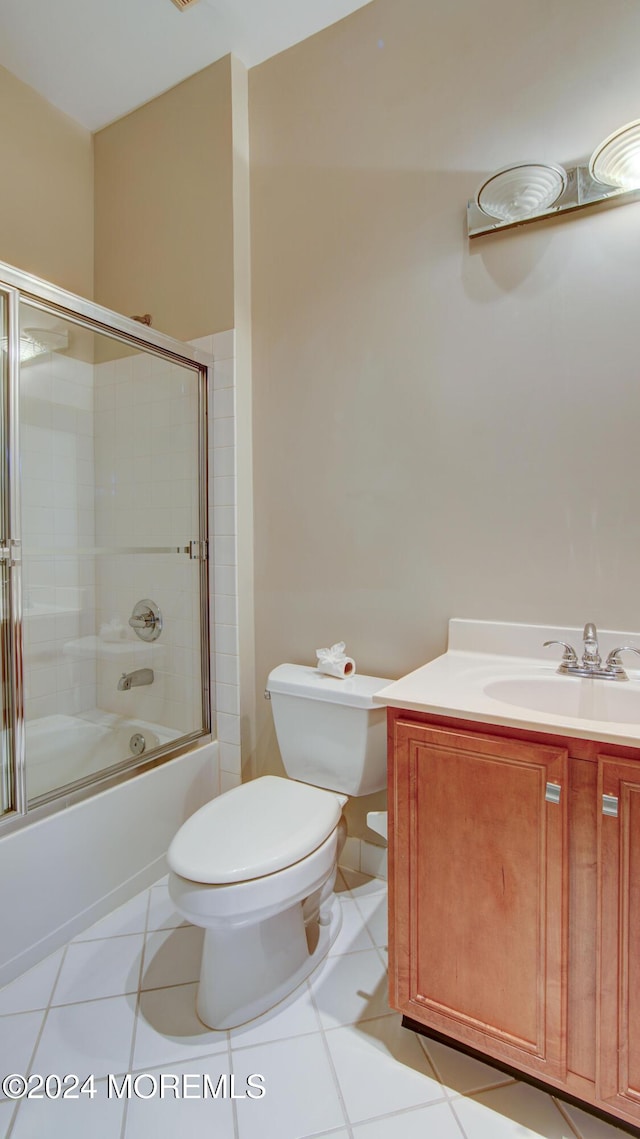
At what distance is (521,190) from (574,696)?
1.26 meters

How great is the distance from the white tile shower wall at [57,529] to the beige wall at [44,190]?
650mm

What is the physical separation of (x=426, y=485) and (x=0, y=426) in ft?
3.82

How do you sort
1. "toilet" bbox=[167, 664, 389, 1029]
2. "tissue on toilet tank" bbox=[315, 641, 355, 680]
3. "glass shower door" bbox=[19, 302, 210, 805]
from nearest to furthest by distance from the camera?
"toilet" bbox=[167, 664, 389, 1029] → "tissue on toilet tank" bbox=[315, 641, 355, 680] → "glass shower door" bbox=[19, 302, 210, 805]

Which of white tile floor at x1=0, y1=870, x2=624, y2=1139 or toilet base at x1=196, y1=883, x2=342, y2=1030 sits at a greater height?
toilet base at x1=196, y1=883, x2=342, y2=1030

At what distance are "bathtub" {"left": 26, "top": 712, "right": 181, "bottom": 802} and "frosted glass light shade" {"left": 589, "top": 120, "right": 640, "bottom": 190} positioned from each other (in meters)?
2.04

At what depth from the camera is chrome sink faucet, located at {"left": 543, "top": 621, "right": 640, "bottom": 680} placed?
4.14 feet

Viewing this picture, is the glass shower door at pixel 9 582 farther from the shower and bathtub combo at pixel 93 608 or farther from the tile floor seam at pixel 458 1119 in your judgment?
the tile floor seam at pixel 458 1119

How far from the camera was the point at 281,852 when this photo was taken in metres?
1.21

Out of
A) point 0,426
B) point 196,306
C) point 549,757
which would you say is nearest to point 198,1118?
point 549,757

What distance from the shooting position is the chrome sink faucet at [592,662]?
1263 mm

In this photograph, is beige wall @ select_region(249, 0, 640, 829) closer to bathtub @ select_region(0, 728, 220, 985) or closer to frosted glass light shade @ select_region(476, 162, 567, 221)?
frosted glass light shade @ select_region(476, 162, 567, 221)

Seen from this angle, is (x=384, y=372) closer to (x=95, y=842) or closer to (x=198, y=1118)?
(x=95, y=842)

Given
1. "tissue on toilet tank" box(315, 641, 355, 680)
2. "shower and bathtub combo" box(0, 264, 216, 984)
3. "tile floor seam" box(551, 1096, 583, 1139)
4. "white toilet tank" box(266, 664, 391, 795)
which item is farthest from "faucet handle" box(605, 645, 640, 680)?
"shower and bathtub combo" box(0, 264, 216, 984)

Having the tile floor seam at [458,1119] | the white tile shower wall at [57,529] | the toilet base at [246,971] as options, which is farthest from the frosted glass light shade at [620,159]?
the tile floor seam at [458,1119]
